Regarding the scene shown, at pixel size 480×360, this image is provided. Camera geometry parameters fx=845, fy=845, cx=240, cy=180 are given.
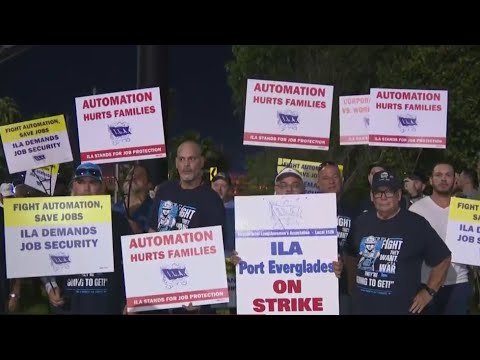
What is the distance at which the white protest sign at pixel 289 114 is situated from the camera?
6922 millimetres

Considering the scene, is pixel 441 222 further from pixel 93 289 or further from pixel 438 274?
pixel 93 289

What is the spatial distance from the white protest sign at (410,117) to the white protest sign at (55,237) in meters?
2.36

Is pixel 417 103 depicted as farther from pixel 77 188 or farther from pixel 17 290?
pixel 17 290

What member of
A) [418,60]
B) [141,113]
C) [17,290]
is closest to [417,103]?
[418,60]

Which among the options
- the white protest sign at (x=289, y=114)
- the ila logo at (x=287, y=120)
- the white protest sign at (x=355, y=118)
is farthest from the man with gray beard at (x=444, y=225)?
the ila logo at (x=287, y=120)

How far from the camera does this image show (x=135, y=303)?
6.84 metres

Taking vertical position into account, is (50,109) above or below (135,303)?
above

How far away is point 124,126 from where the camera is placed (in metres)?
6.84

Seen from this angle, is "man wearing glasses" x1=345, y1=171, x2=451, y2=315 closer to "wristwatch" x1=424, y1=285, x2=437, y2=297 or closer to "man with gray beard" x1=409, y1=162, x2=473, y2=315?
"wristwatch" x1=424, y1=285, x2=437, y2=297

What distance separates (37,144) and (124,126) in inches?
30.1

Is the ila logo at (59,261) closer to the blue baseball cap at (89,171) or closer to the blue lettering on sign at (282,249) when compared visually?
the blue baseball cap at (89,171)

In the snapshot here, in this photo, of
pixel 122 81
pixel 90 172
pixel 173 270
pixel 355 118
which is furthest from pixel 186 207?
pixel 355 118

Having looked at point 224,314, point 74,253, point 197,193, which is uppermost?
point 197,193

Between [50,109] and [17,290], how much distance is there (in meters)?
1.54
